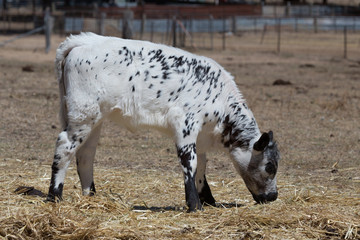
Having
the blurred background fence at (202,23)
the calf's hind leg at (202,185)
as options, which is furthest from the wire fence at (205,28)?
the calf's hind leg at (202,185)

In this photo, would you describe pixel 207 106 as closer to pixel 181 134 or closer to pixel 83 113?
pixel 181 134

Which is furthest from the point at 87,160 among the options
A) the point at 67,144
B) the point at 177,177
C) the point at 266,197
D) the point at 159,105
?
the point at 266,197

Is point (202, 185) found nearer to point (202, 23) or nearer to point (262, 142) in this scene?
point (262, 142)

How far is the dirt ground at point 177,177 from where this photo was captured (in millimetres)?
6047

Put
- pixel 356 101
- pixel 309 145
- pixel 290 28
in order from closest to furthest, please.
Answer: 1. pixel 309 145
2. pixel 356 101
3. pixel 290 28

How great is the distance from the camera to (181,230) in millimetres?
6086

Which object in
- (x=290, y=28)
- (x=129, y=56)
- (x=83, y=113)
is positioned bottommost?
(x=290, y=28)

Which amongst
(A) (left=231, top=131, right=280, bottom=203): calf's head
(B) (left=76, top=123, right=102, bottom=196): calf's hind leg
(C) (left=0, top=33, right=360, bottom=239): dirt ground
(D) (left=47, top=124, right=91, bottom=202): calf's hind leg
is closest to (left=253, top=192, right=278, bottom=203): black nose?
(A) (left=231, top=131, right=280, bottom=203): calf's head

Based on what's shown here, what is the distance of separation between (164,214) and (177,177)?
6.75 ft

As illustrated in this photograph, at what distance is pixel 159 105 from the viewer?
6887 mm

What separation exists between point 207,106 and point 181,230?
156cm

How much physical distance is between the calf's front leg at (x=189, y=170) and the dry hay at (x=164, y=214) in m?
0.15

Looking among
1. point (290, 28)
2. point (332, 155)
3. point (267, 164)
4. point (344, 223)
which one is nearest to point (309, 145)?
point (332, 155)

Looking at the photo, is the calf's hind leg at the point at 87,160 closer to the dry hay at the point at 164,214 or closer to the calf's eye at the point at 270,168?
the dry hay at the point at 164,214
